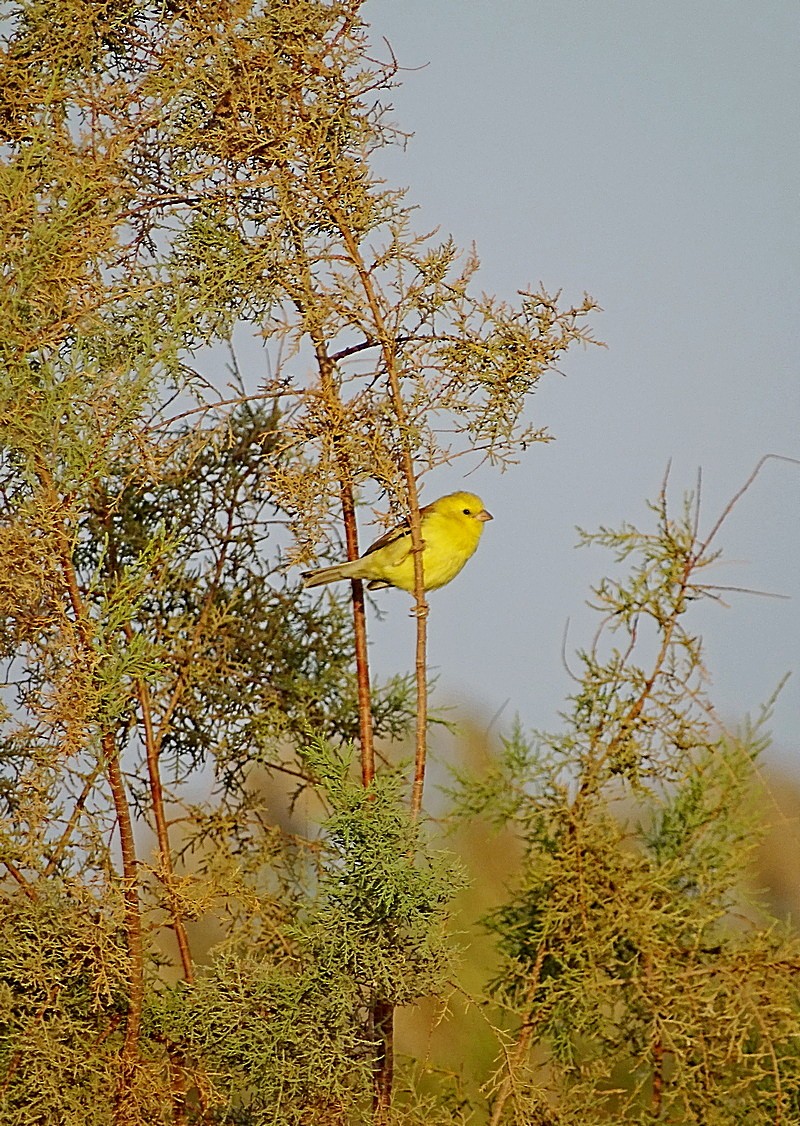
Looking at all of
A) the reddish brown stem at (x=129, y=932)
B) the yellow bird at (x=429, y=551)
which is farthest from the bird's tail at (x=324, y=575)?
the reddish brown stem at (x=129, y=932)

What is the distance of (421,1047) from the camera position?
1.43 meters

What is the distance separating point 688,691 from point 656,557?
0.11 metres

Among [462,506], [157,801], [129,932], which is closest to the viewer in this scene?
[129,932]

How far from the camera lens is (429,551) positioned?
3.96 ft

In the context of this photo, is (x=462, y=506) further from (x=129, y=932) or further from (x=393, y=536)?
(x=129, y=932)

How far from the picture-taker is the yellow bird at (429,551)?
1138 mm

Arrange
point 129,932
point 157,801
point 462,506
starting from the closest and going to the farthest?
point 129,932 < point 157,801 < point 462,506

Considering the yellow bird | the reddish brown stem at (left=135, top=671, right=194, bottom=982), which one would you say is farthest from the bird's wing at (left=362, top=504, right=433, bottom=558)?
the reddish brown stem at (left=135, top=671, right=194, bottom=982)

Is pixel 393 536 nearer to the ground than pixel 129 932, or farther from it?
farther from it

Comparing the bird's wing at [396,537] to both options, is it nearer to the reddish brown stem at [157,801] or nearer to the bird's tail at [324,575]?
the bird's tail at [324,575]

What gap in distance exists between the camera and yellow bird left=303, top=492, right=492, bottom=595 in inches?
44.8

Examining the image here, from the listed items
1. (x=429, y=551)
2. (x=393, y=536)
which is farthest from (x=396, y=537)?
(x=429, y=551)

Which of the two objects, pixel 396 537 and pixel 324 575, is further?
pixel 324 575

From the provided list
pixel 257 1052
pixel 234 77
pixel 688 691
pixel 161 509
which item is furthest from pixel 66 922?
pixel 234 77
